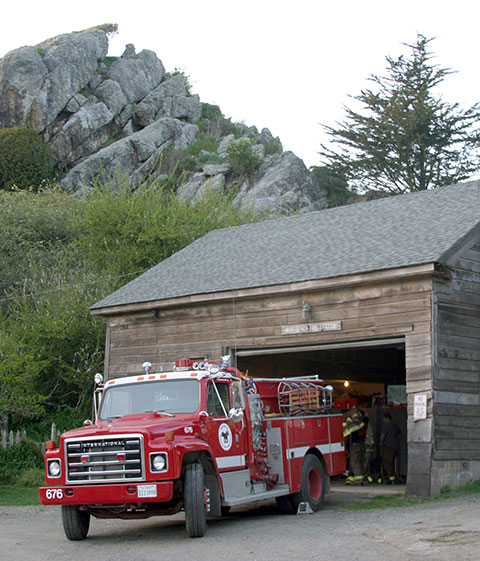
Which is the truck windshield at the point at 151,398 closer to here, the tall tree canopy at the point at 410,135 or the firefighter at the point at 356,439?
the firefighter at the point at 356,439

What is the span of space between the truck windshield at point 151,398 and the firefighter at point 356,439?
7301 mm

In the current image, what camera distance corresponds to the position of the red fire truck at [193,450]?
1040cm

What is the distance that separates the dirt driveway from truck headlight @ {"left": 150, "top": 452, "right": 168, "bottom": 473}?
38.6 inches

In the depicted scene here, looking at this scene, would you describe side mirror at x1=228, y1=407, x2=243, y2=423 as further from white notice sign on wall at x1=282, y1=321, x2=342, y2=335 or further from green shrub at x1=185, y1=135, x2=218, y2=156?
green shrub at x1=185, y1=135, x2=218, y2=156

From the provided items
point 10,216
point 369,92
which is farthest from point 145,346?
point 369,92

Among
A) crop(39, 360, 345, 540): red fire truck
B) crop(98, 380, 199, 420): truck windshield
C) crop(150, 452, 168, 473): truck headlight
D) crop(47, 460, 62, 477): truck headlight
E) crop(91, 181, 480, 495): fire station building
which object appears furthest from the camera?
crop(91, 181, 480, 495): fire station building

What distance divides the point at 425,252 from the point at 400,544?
22.6 ft

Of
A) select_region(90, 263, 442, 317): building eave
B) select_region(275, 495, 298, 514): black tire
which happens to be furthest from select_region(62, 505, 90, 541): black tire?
select_region(90, 263, 442, 317): building eave

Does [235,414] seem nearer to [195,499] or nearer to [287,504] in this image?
[195,499]

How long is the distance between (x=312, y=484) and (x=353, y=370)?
988cm

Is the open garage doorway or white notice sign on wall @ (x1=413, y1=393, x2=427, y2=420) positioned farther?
the open garage doorway

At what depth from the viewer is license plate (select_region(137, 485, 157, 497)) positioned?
A: 10.1 metres

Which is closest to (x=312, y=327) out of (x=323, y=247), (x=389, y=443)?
(x=323, y=247)

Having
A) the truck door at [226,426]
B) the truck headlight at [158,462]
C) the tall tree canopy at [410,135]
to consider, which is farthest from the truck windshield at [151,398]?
the tall tree canopy at [410,135]
